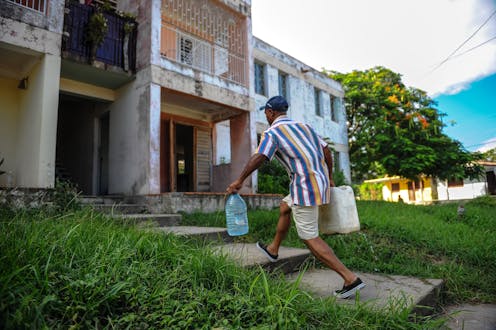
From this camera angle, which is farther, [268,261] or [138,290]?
[268,261]

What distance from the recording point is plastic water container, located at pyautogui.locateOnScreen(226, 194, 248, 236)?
301 centimetres

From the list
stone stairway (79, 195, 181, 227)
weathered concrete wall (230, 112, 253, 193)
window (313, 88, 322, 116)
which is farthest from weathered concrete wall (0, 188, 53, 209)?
window (313, 88, 322, 116)

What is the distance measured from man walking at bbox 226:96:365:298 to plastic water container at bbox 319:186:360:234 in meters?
0.21

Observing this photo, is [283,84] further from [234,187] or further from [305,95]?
[234,187]

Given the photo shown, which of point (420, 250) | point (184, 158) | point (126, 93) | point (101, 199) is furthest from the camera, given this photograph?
point (184, 158)

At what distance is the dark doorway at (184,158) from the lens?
10082 mm

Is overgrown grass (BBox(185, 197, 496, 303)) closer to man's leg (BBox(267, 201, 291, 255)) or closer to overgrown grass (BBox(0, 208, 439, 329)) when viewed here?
man's leg (BBox(267, 201, 291, 255))

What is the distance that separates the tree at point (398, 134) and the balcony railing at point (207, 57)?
9257mm

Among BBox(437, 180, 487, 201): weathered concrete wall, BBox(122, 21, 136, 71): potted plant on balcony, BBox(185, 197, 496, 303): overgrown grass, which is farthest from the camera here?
BBox(437, 180, 487, 201): weathered concrete wall

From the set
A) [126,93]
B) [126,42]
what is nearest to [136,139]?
[126,93]

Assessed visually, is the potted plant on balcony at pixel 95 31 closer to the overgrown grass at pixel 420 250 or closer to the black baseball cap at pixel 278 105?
the overgrown grass at pixel 420 250

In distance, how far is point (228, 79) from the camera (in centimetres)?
834

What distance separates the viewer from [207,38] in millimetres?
9148

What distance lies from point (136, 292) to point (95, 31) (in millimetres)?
6286
